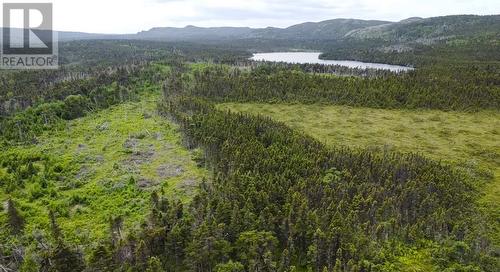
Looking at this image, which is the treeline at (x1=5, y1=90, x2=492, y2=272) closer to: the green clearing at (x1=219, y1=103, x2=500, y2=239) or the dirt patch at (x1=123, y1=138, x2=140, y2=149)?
→ the green clearing at (x1=219, y1=103, x2=500, y2=239)

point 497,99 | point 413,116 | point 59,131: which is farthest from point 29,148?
point 497,99

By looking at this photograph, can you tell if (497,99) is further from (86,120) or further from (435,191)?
(86,120)

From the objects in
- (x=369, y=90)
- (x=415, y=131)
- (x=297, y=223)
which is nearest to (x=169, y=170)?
(x=297, y=223)

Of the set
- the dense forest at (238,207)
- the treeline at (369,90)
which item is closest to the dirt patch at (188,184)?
the dense forest at (238,207)

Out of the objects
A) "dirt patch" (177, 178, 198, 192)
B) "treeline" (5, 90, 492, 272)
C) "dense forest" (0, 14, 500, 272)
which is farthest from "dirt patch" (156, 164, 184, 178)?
"treeline" (5, 90, 492, 272)

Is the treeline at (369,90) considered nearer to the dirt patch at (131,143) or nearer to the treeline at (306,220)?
the dirt patch at (131,143)
